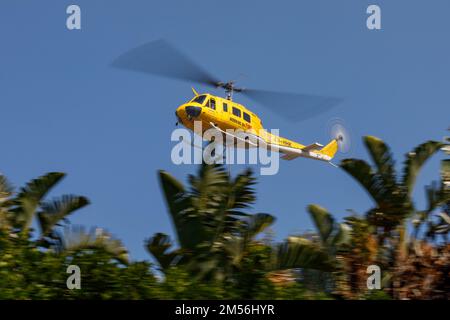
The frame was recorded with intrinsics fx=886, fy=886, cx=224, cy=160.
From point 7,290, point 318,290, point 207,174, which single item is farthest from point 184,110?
point 7,290

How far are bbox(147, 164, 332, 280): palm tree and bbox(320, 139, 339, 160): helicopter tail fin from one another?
1521 cm

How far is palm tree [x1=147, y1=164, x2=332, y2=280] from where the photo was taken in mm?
20422

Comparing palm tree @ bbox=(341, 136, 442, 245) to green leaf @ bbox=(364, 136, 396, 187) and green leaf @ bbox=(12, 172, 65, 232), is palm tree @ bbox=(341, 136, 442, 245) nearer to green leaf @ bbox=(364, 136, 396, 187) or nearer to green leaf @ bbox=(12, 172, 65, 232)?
green leaf @ bbox=(364, 136, 396, 187)

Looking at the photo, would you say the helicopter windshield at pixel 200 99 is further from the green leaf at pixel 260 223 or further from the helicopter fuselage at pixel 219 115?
the green leaf at pixel 260 223

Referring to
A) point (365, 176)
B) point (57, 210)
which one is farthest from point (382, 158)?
point (57, 210)

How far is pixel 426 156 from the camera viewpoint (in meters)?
22.7

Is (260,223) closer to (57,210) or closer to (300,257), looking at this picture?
(300,257)

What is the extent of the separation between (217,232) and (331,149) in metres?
16.8

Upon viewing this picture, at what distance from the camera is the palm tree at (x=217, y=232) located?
67.0ft

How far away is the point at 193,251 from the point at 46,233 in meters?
3.88

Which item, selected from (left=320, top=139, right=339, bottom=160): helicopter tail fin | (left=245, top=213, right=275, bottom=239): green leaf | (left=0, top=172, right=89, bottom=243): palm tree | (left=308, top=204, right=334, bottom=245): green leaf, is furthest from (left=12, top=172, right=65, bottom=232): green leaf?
(left=320, top=139, right=339, bottom=160): helicopter tail fin

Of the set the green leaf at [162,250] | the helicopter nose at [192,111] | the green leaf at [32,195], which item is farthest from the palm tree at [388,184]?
the helicopter nose at [192,111]

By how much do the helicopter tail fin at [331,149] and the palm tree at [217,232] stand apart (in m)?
15.2
